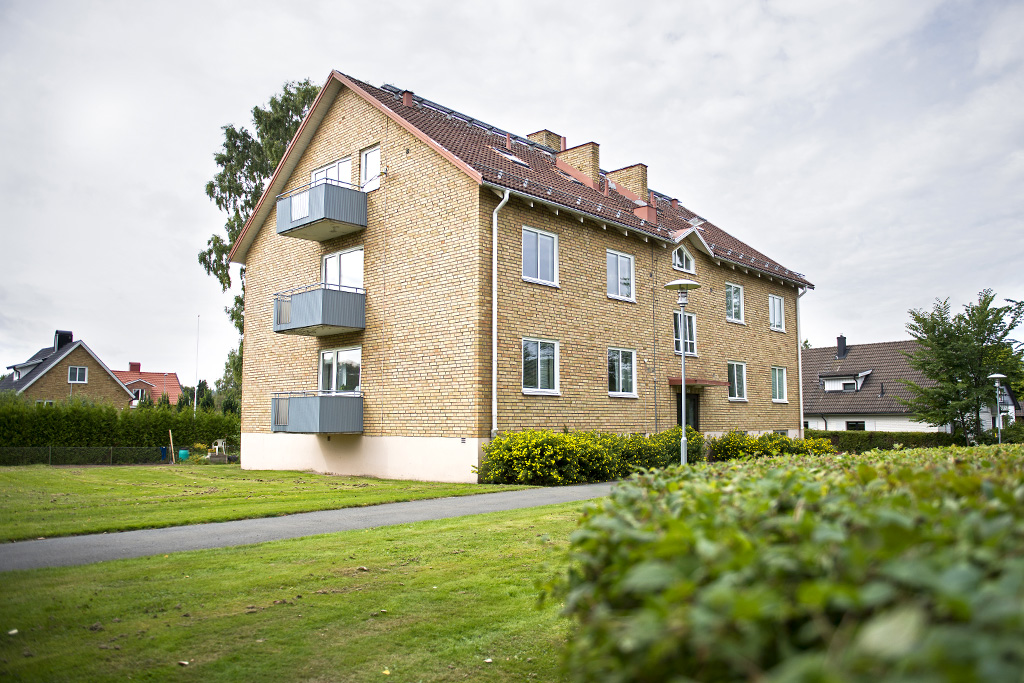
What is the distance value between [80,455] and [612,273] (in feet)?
78.9

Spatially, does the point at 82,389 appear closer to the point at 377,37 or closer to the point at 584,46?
the point at 377,37

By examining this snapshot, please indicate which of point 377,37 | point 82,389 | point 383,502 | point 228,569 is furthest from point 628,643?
point 82,389

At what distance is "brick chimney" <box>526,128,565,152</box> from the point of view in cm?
2816

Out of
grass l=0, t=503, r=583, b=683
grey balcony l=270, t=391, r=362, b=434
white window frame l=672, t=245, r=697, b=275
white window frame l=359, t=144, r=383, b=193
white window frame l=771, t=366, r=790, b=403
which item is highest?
white window frame l=359, t=144, r=383, b=193

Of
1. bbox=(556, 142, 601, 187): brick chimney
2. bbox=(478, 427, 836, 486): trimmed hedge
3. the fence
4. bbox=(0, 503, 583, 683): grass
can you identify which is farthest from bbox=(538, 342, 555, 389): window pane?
the fence

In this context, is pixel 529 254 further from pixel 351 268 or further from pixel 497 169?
pixel 351 268

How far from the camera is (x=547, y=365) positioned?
19906 mm

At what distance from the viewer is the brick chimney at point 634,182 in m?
27.1

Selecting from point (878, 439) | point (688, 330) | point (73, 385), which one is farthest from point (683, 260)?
point (73, 385)

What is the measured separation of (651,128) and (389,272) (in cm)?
884

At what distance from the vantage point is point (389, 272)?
20.7 metres

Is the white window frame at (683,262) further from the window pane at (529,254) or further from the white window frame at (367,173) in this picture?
the white window frame at (367,173)

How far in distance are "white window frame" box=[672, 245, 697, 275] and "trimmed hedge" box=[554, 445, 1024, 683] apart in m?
23.2

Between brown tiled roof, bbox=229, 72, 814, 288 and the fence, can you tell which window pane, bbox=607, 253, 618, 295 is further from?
the fence
